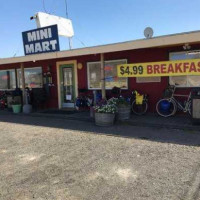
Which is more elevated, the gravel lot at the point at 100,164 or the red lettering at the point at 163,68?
the red lettering at the point at 163,68

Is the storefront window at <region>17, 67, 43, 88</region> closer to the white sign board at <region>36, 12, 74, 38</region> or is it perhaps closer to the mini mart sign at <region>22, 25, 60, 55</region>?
the mini mart sign at <region>22, 25, 60, 55</region>

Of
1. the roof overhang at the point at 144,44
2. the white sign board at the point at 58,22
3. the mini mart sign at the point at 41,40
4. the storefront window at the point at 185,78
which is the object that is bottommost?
the storefront window at the point at 185,78

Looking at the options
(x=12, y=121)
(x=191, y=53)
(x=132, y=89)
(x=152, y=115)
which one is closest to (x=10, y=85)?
(x=12, y=121)

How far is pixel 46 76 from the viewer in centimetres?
1147

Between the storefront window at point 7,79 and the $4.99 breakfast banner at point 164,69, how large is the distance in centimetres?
708

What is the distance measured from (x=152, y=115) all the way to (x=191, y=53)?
7.70 feet

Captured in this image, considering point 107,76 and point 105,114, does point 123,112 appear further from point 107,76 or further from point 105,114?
point 107,76

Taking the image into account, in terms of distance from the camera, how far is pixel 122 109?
7777 mm

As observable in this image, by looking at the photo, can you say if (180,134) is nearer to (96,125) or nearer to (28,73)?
(96,125)

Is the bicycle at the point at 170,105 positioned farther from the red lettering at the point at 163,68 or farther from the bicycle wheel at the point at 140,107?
the red lettering at the point at 163,68

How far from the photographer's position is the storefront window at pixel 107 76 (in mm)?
9453

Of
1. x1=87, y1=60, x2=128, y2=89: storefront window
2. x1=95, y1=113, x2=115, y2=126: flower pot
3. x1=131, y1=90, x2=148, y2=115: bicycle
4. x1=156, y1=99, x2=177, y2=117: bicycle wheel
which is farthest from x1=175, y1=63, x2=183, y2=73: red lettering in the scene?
x1=87, y1=60, x2=128, y2=89: storefront window

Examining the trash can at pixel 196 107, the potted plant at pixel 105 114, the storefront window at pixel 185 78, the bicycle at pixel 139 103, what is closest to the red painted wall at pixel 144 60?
the storefront window at pixel 185 78

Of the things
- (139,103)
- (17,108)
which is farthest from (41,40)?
(139,103)
